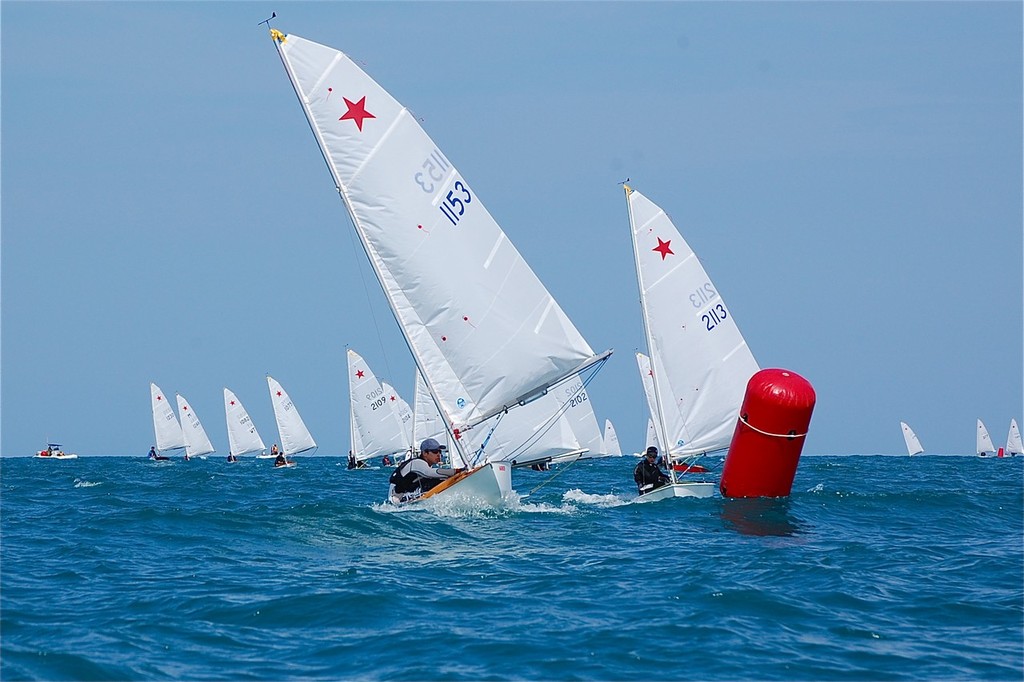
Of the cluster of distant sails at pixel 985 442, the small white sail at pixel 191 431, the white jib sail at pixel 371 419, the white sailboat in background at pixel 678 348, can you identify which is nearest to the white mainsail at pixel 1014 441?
the cluster of distant sails at pixel 985 442

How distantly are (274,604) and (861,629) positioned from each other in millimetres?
5650

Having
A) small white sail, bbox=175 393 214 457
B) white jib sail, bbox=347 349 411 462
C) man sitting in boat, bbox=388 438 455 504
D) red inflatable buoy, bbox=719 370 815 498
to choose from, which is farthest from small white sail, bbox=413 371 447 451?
small white sail, bbox=175 393 214 457

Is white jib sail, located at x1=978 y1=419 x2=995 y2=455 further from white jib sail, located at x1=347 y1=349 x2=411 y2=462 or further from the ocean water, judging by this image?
the ocean water

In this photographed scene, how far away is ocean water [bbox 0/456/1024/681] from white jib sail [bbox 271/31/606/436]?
92.9 inches

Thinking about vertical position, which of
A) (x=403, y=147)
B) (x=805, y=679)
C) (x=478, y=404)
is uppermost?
(x=403, y=147)

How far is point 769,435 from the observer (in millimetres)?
20000

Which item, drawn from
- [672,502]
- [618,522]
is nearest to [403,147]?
[618,522]

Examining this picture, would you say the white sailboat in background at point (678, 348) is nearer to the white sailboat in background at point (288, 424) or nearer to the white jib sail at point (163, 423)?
the white sailboat in background at point (288, 424)

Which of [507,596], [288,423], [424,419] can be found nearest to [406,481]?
[507,596]

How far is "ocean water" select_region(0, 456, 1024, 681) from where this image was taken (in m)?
9.41

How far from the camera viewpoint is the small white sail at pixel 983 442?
8875cm

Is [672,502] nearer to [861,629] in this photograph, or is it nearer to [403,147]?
[403,147]

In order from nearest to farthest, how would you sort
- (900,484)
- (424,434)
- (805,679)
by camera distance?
1. (805,679)
2. (900,484)
3. (424,434)

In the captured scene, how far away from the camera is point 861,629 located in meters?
10.5
